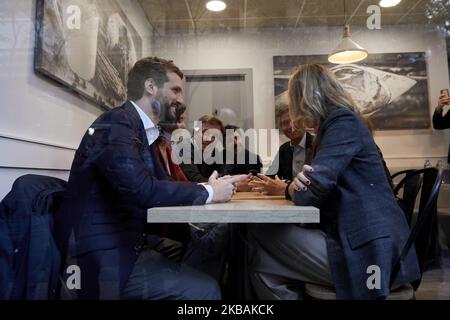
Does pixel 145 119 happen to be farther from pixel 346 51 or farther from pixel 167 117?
pixel 346 51

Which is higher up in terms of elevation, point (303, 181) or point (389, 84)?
point (389, 84)

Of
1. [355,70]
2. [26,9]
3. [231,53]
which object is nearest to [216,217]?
[26,9]

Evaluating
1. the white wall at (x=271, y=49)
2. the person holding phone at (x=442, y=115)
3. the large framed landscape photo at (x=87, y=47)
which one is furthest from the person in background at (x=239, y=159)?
the person holding phone at (x=442, y=115)

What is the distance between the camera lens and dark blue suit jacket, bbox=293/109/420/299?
97 cm

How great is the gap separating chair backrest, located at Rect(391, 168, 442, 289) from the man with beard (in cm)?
61

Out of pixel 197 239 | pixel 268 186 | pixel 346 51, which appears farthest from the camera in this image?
pixel 346 51

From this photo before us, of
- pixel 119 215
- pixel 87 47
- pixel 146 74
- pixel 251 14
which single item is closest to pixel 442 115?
pixel 251 14

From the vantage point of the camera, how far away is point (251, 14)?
2.77 m

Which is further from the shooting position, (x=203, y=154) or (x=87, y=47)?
(x=203, y=154)

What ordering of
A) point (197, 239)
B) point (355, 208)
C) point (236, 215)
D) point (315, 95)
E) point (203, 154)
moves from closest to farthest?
point (236, 215) < point (355, 208) < point (315, 95) < point (197, 239) < point (203, 154)

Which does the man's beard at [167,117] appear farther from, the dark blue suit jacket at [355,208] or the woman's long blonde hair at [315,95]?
the dark blue suit jacket at [355,208]

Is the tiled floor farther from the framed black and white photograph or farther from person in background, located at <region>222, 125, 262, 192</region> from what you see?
the framed black and white photograph

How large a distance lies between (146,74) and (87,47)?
0.66 meters
